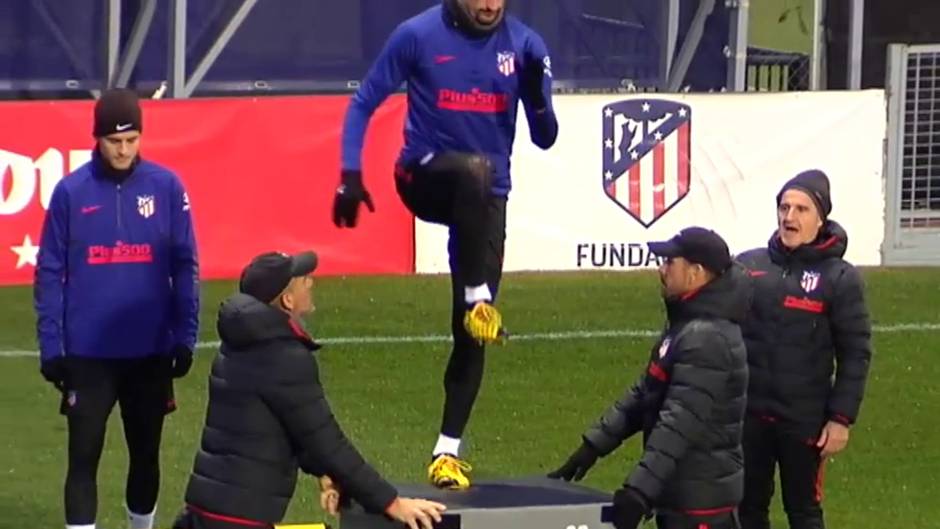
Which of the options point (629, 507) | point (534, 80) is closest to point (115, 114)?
point (534, 80)

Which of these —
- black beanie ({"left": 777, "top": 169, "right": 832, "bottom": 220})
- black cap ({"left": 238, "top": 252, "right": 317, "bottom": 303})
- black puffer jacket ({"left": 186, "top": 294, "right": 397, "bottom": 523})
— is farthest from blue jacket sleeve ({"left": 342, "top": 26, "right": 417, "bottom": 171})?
black beanie ({"left": 777, "top": 169, "right": 832, "bottom": 220})

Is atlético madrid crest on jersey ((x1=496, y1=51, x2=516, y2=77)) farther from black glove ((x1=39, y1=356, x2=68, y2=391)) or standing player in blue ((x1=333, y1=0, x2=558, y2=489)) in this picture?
black glove ((x1=39, y1=356, x2=68, y2=391))

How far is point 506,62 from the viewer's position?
9766mm

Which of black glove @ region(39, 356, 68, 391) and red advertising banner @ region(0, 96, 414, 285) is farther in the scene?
red advertising banner @ region(0, 96, 414, 285)

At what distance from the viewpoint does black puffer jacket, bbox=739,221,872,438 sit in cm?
1028

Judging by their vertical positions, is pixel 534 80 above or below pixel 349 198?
above

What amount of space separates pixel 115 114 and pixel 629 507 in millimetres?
2929

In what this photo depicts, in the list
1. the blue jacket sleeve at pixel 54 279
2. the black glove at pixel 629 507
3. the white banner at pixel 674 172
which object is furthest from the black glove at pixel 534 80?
the white banner at pixel 674 172

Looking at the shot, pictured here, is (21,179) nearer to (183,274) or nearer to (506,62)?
(183,274)

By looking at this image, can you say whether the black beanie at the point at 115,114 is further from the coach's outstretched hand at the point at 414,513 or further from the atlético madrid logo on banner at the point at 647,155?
the atlético madrid logo on banner at the point at 647,155

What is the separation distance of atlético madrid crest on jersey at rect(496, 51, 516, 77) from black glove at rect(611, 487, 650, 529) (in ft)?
6.42

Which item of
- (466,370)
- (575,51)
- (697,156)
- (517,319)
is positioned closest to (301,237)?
(517,319)

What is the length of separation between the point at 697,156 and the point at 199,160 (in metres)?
4.50

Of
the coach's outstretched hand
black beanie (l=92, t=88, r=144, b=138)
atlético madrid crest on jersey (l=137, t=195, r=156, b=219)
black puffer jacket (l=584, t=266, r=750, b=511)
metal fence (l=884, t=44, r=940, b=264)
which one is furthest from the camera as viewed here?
metal fence (l=884, t=44, r=940, b=264)
